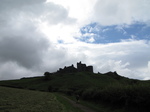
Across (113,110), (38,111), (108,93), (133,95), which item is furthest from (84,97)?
(38,111)

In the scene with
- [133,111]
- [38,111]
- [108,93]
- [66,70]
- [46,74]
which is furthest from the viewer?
[66,70]

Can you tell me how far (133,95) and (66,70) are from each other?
163 metres

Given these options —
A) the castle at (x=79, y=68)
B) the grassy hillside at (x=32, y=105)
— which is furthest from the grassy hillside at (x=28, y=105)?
the castle at (x=79, y=68)

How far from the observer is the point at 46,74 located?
145m

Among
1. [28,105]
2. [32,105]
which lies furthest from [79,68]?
[28,105]

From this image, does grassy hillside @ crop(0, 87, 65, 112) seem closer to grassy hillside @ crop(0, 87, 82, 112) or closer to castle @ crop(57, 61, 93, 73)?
grassy hillside @ crop(0, 87, 82, 112)

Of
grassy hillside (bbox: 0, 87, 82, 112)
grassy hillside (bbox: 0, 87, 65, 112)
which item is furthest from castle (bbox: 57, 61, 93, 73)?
grassy hillside (bbox: 0, 87, 65, 112)

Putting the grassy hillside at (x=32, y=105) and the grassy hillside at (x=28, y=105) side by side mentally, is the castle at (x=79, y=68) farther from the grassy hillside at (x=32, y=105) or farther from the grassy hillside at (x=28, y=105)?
the grassy hillside at (x=28, y=105)

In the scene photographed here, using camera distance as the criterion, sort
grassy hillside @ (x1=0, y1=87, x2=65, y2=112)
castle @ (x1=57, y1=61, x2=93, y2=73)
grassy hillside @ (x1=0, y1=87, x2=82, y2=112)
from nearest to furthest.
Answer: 1. grassy hillside @ (x1=0, y1=87, x2=65, y2=112)
2. grassy hillside @ (x1=0, y1=87, x2=82, y2=112)
3. castle @ (x1=57, y1=61, x2=93, y2=73)

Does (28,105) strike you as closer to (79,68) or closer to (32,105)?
(32,105)

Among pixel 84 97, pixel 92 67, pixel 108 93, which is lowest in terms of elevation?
pixel 84 97

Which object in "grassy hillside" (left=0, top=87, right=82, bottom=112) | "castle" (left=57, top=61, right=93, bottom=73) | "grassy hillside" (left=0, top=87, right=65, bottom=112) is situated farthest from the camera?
"castle" (left=57, top=61, right=93, bottom=73)

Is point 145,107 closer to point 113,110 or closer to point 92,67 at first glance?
point 113,110

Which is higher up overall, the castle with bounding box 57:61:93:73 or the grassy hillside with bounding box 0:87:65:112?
the castle with bounding box 57:61:93:73
